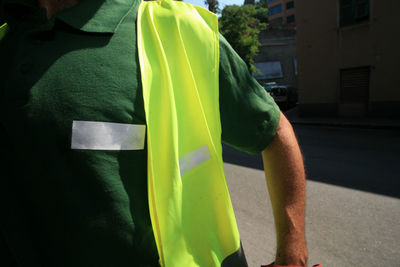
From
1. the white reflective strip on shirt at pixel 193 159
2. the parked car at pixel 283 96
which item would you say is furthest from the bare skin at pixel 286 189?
the parked car at pixel 283 96

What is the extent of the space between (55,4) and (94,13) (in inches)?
7.1

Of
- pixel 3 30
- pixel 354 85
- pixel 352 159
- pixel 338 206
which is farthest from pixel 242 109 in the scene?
pixel 354 85

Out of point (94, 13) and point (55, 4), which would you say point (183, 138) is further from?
point (55, 4)

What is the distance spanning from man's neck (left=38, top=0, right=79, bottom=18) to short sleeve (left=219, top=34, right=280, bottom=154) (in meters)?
0.50

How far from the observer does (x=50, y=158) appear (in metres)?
0.69

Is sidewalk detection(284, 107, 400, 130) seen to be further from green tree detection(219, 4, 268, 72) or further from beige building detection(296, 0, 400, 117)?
green tree detection(219, 4, 268, 72)

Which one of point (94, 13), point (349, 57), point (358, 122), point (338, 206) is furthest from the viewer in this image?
point (349, 57)

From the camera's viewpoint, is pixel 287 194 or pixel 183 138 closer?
pixel 183 138

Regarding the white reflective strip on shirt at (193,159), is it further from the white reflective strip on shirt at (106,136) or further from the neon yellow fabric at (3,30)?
the neon yellow fabric at (3,30)

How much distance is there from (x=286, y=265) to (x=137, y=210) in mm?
513

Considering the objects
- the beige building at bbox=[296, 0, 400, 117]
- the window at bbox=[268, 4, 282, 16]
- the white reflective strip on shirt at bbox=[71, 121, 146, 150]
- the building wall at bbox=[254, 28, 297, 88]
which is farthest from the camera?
the window at bbox=[268, 4, 282, 16]

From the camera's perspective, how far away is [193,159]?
2.58ft

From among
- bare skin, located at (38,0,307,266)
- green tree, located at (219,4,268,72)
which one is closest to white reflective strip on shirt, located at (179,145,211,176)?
bare skin, located at (38,0,307,266)

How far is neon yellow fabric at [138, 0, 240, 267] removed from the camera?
2.39 feet
